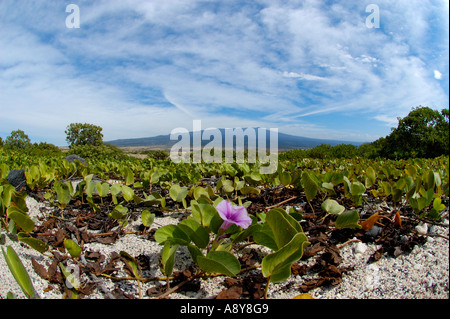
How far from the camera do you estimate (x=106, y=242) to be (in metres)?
1.68

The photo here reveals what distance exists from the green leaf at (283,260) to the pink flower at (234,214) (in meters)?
0.18

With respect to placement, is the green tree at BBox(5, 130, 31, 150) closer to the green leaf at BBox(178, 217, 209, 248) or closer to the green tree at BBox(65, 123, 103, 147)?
the green tree at BBox(65, 123, 103, 147)

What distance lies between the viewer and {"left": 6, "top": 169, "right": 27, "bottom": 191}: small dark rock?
2.49m

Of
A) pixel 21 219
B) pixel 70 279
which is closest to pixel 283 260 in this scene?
pixel 70 279

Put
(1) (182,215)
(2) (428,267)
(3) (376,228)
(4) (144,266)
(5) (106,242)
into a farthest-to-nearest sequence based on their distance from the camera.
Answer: (1) (182,215) < (5) (106,242) < (3) (376,228) < (4) (144,266) < (2) (428,267)

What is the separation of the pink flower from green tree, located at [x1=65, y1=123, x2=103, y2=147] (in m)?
31.8

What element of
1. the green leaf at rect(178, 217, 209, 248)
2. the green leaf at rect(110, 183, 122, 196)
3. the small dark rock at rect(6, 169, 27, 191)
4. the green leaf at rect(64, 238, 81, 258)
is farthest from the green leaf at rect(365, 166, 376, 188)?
the small dark rock at rect(6, 169, 27, 191)

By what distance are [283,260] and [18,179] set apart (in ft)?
8.35

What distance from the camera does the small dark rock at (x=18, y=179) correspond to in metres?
2.49

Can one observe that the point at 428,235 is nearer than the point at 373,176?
Yes

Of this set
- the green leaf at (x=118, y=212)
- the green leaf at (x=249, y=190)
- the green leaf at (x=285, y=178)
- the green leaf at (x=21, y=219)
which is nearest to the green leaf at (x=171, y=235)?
the green leaf at (x=118, y=212)
